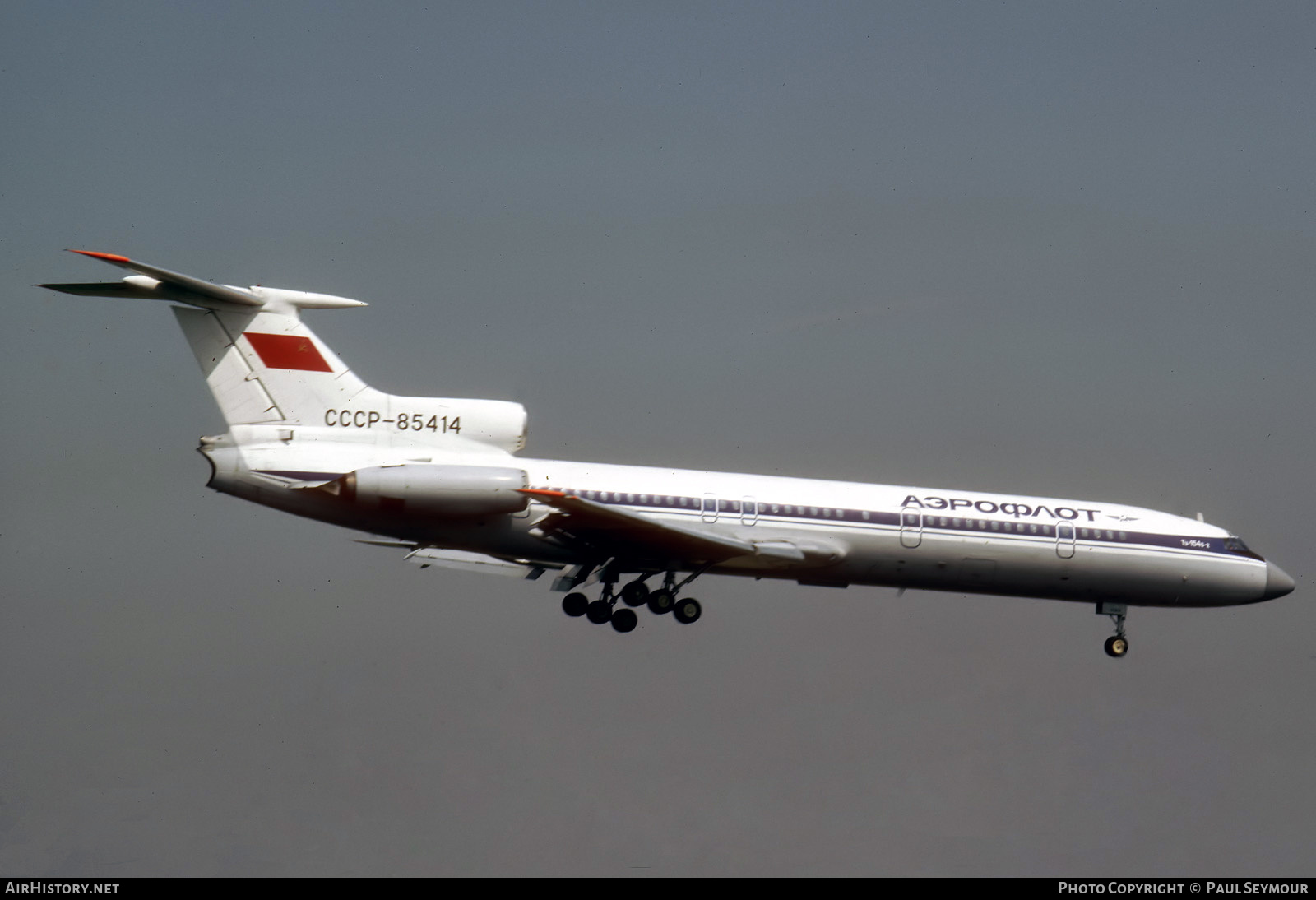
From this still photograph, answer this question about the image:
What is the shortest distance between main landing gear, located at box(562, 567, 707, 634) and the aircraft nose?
1354 centimetres

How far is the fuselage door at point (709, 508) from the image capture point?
99.6 ft

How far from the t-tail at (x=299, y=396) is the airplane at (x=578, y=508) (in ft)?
0.11

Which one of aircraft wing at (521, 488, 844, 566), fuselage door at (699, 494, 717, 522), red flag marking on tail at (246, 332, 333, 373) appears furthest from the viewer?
fuselage door at (699, 494, 717, 522)

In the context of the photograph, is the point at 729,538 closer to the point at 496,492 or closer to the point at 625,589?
the point at 625,589

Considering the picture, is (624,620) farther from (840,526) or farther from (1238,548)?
(1238,548)

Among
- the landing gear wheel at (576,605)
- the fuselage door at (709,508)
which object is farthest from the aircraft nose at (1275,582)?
the landing gear wheel at (576,605)

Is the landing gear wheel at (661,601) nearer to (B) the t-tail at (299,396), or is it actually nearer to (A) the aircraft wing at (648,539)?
(A) the aircraft wing at (648,539)

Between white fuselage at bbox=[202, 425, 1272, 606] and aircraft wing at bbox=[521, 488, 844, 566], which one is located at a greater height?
white fuselage at bbox=[202, 425, 1272, 606]

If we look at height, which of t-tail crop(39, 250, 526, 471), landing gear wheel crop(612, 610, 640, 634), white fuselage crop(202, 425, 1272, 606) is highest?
t-tail crop(39, 250, 526, 471)

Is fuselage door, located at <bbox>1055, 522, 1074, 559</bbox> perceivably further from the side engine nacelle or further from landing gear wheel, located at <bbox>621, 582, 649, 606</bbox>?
the side engine nacelle

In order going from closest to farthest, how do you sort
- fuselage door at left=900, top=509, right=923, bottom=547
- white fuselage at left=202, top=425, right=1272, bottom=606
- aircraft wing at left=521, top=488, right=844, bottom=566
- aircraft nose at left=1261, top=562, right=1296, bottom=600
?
aircraft wing at left=521, top=488, right=844, bottom=566, white fuselage at left=202, top=425, right=1272, bottom=606, fuselage door at left=900, top=509, right=923, bottom=547, aircraft nose at left=1261, top=562, right=1296, bottom=600

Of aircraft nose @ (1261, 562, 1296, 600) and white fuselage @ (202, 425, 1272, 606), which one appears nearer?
white fuselage @ (202, 425, 1272, 606)

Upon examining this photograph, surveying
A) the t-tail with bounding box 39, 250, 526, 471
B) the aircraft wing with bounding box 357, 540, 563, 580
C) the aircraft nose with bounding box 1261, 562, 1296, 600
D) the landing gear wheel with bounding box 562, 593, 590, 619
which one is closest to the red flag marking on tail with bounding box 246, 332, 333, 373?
the t-tail with bounding box 39, 250, 526, 471

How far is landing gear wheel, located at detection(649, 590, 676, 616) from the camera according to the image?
31438mm
